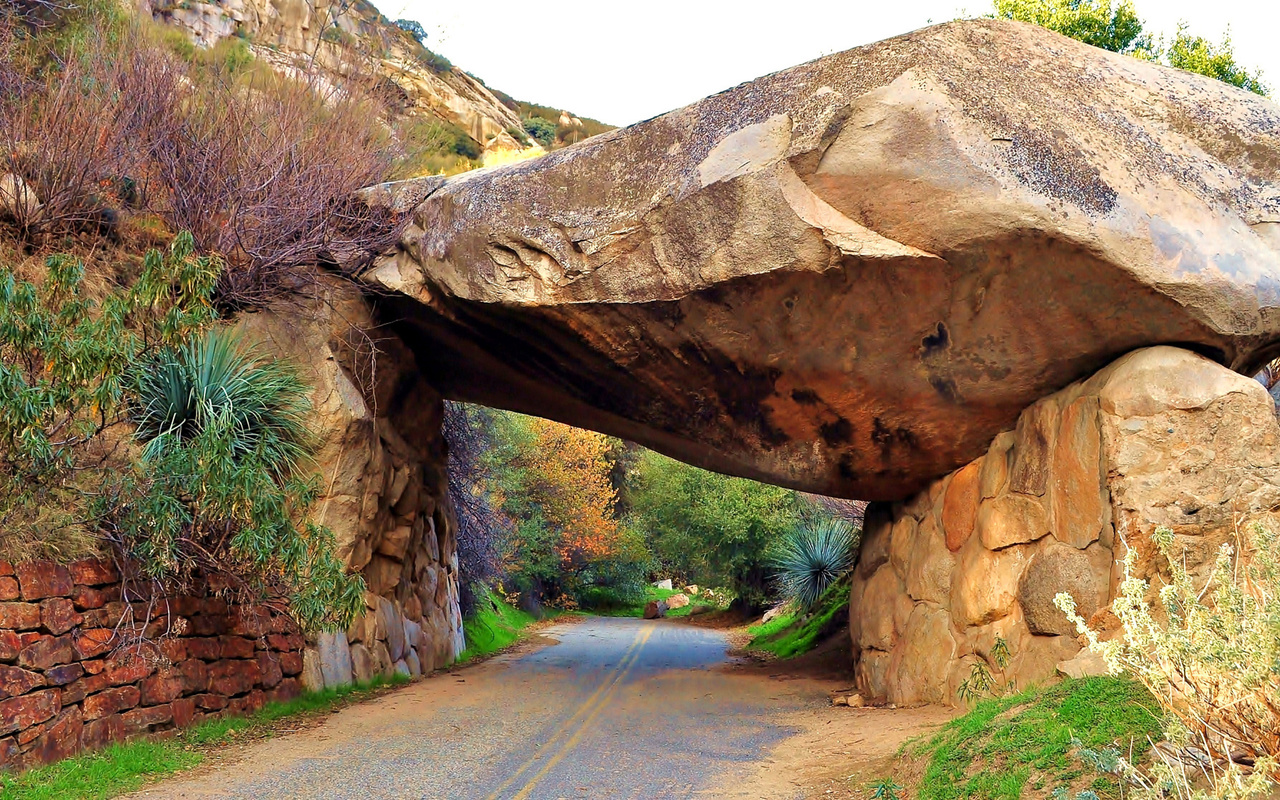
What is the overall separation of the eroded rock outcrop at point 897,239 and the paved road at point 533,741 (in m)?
3.72

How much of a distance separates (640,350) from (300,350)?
389 centimetres

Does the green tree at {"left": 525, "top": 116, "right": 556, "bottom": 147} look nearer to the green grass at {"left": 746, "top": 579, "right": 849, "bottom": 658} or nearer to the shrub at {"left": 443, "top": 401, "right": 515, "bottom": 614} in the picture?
the shrub at {"left": 443, "top": 401, "right": 515, "bottom": 614}

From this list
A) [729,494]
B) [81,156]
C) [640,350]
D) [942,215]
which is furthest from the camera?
[729,494]

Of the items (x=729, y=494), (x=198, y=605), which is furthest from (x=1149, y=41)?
(x=198, y=605)

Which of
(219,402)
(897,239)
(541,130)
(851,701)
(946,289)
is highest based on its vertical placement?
(541,130)

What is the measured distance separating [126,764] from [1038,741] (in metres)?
6.52

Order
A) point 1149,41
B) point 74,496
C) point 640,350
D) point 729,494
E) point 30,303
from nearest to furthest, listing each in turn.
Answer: point 30,303, point 74,496, point 640,350, point 1149,41, point 729,494

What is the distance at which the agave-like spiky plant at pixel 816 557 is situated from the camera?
1833 cm

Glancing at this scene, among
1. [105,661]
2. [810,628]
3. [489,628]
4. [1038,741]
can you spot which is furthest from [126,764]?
[489,628]

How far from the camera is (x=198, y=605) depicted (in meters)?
8.67

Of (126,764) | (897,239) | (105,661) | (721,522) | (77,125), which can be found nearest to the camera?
(126,764)

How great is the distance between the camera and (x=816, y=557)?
18.4 m

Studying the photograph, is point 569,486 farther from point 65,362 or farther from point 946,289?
point 65,362

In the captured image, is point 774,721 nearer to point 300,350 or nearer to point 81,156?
point 300,350
